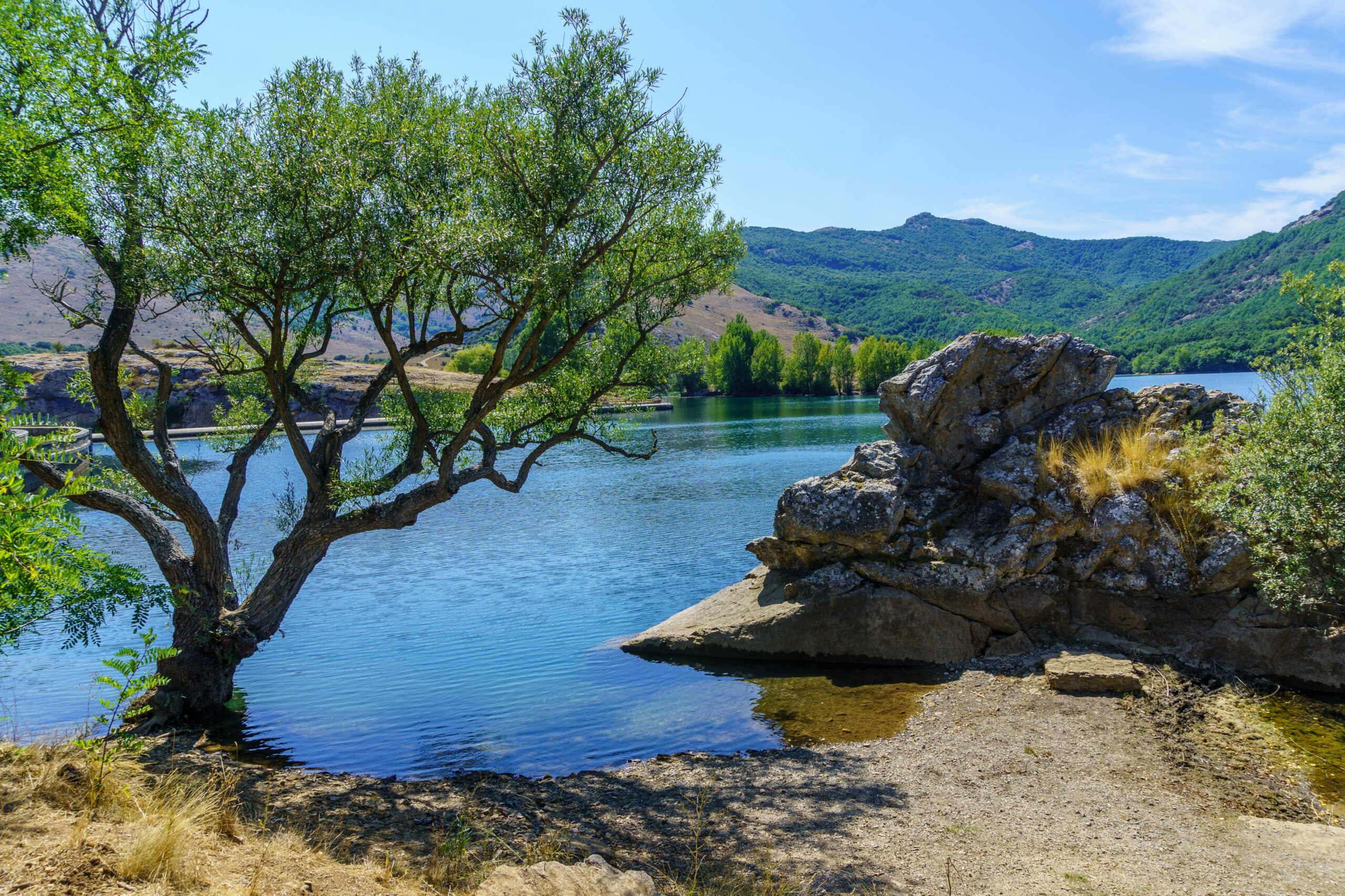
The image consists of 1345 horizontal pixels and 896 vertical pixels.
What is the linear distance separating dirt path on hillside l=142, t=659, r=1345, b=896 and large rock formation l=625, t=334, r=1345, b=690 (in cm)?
228

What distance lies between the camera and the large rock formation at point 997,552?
14594 millimetres

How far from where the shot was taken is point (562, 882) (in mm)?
5828

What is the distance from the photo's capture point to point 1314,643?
44.0 feet

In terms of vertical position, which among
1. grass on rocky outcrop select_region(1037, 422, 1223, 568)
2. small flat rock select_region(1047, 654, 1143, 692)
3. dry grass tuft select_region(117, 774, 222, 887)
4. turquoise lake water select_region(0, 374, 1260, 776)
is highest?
grass on rocky outcrop select_region(1037, 422, 1223, 568)

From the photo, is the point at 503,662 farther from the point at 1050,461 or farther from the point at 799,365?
the point at 799,365

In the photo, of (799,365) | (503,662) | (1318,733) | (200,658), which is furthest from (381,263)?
(799,365)

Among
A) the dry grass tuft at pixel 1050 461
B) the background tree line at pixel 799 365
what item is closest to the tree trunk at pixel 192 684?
the dry grass tuft at pixel 1050 461

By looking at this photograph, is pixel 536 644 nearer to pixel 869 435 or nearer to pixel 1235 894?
pixel 1235 894

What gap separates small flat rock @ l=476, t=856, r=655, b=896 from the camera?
5.70m

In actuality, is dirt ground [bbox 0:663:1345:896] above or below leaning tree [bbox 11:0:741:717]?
below

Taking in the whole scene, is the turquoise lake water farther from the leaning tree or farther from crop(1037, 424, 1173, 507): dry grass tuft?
crop(1037, 424, 1173, 507): dry grass tuft

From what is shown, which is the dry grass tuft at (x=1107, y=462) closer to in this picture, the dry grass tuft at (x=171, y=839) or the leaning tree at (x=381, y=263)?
the leaning tree at (x=381, y=263)

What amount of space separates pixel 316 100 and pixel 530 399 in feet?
20.0

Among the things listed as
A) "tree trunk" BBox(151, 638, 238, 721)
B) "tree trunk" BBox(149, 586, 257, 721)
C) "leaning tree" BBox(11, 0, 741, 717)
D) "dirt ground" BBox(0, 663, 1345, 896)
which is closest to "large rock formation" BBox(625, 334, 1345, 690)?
"dirt ground" BBox(0, 663, 1345, 896)
